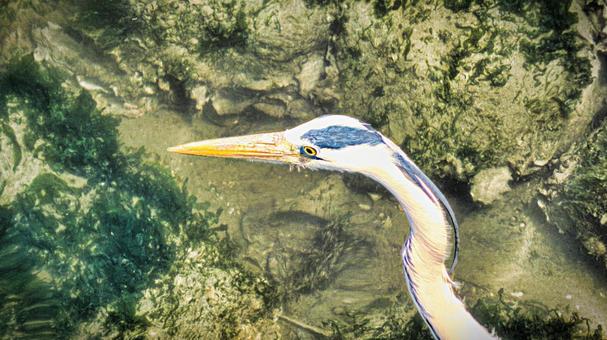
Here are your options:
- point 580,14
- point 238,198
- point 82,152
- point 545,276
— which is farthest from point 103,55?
point 545,276

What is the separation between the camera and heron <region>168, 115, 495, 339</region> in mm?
1223

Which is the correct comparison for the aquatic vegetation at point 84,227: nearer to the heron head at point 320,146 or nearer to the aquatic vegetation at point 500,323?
the aquatic vegetation at point 500,323

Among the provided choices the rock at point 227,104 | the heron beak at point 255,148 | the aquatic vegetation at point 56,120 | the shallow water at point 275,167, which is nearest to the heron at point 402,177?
the heron beak at point 255,148

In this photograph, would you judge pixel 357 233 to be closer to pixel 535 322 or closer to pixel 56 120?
pixel 535 322

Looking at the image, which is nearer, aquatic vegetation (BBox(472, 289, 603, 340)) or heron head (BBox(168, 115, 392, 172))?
heron head (BBox(168, 115, 392, 172))

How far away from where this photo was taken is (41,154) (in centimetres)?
230

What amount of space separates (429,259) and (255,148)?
80cm

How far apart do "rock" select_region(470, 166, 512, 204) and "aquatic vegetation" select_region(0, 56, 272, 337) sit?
1.35 metres

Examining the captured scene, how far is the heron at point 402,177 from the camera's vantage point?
48.1 inches

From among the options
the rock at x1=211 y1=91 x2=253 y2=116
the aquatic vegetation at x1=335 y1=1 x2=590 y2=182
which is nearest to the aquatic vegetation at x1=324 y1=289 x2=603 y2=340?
the aquatic vegetation at x1=335 y1=1 x2=590 y2=182

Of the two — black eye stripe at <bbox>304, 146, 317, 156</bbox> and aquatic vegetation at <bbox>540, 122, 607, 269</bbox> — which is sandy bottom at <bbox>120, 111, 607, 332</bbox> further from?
black eye stripe at <bbox>304, 146, 317, 156</bbox>

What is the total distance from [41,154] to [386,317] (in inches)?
94.1

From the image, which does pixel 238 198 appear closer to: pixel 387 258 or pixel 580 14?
pixel 387 258

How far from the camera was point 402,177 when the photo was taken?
1.22m
